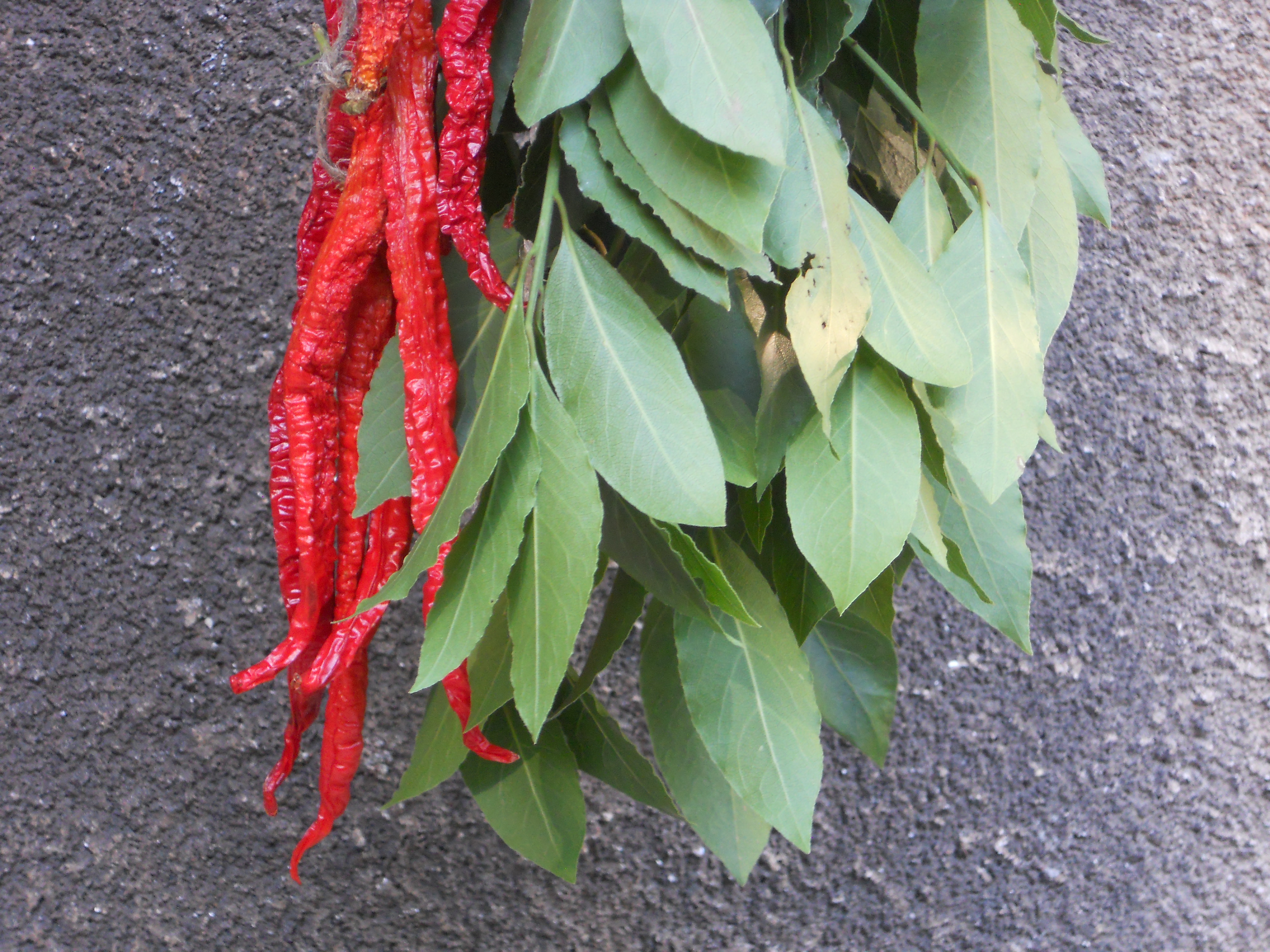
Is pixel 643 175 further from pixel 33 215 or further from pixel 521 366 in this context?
pixel 33 215

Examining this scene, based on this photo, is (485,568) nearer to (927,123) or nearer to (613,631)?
(613,631)

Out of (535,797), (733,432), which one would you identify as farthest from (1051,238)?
(535,797)

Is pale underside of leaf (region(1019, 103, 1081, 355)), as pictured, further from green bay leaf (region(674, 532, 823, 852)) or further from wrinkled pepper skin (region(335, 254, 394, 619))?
wrinkled pepper skin (region(335, 254, 394, 619))

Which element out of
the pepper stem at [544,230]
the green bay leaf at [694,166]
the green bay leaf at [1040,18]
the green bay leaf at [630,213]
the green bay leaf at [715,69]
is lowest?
the pepper stem at [544,230]

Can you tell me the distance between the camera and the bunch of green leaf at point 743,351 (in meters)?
0.35

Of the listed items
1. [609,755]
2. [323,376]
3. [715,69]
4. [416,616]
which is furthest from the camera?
[416,616]

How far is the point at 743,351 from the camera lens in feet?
1.38

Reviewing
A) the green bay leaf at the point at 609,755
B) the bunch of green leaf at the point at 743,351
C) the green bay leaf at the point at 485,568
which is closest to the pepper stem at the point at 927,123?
the bunch of green leaf at the point at 743,351

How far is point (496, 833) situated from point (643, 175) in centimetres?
56

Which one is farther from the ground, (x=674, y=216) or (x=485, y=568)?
(x=674, y=216)

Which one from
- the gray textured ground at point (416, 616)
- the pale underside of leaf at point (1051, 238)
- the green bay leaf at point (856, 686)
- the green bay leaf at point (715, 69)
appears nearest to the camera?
the green bay leaf at point (715, 69)

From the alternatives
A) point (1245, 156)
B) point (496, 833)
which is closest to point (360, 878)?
point (496, 833)

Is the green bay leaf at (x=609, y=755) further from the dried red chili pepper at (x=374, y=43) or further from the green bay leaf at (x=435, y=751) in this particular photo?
the dried red chili pepper at (x=374, y=43)

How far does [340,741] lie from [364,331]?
209mm
